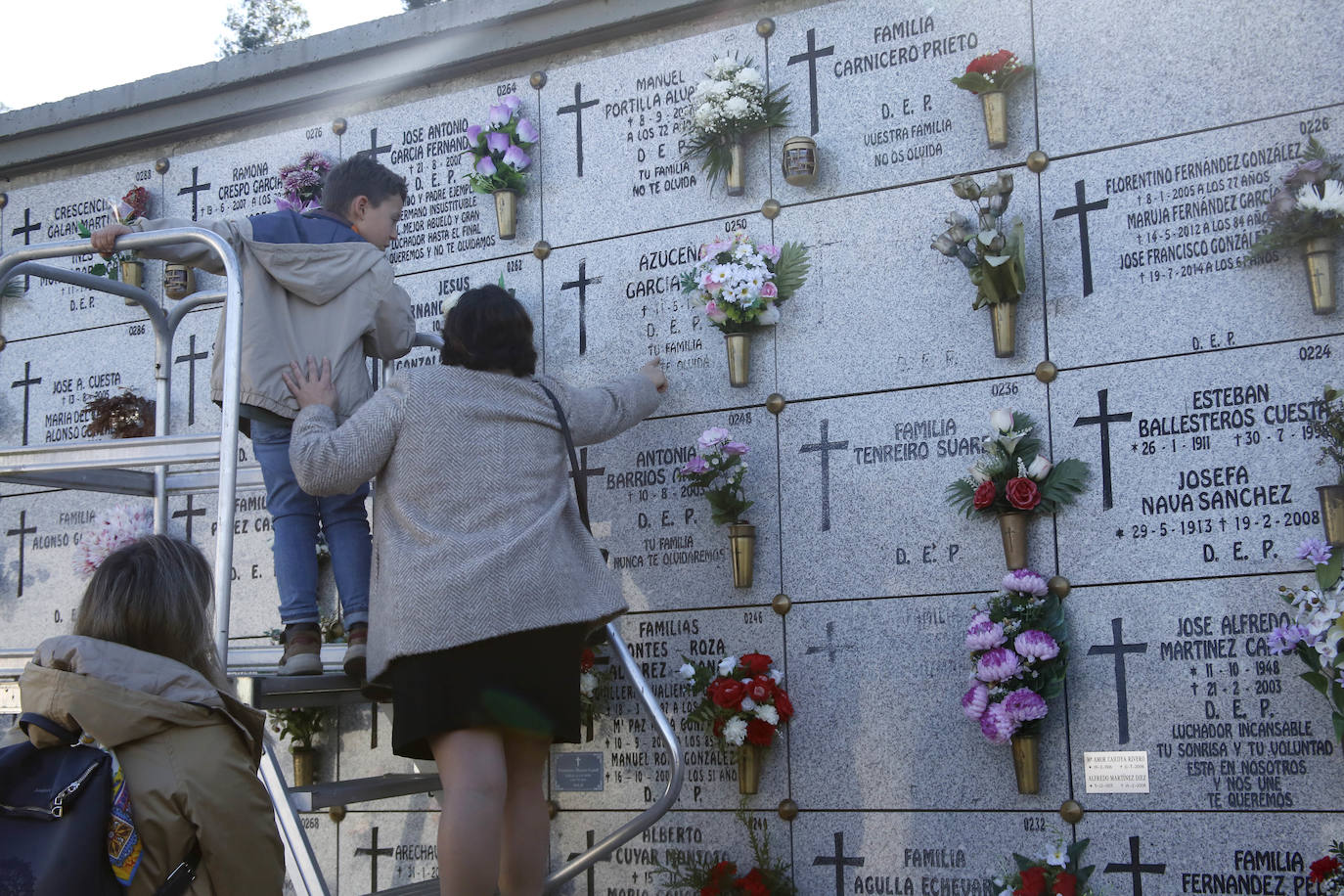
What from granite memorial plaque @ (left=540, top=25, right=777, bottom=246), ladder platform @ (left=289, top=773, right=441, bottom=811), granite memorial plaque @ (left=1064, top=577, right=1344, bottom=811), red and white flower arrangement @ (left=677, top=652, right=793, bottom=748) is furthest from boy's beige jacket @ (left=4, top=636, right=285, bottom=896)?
granite memorial plaque @ (left=540, top=25, right=777, bottom=246)

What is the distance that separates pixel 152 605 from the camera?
9.38ft

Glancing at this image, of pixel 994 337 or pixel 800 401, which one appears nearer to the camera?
pixel 994 337

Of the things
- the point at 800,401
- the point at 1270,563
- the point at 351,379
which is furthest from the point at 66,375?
the point at 1270,563

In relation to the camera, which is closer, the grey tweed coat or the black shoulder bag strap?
the grey tweed coat

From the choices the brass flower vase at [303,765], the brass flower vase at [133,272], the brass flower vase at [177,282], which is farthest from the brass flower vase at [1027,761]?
the brass flower vase at [133,272]

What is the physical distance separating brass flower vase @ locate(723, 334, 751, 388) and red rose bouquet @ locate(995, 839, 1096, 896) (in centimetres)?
203

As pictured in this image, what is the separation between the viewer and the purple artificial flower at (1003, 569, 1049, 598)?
458cm

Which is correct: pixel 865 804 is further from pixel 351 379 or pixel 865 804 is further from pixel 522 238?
pixel 522 238

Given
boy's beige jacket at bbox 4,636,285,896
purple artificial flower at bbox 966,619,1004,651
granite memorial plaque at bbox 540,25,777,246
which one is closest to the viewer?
boy's beige jacket at bbox 4,636,285,896

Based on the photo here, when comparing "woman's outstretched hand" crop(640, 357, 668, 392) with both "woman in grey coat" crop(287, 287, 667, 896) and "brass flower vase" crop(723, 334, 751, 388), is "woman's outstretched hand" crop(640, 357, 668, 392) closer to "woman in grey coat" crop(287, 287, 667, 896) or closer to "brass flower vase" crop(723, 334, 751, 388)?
"brass flower vase" crop(723, 334, 751, 388)

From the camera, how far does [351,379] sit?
4.38 m

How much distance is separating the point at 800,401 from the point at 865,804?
1.54m

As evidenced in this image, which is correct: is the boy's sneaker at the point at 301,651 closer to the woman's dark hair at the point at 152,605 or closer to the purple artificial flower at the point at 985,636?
the woman's dark hair at the point at 152,605

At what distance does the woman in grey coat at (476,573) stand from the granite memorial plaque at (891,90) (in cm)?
186
